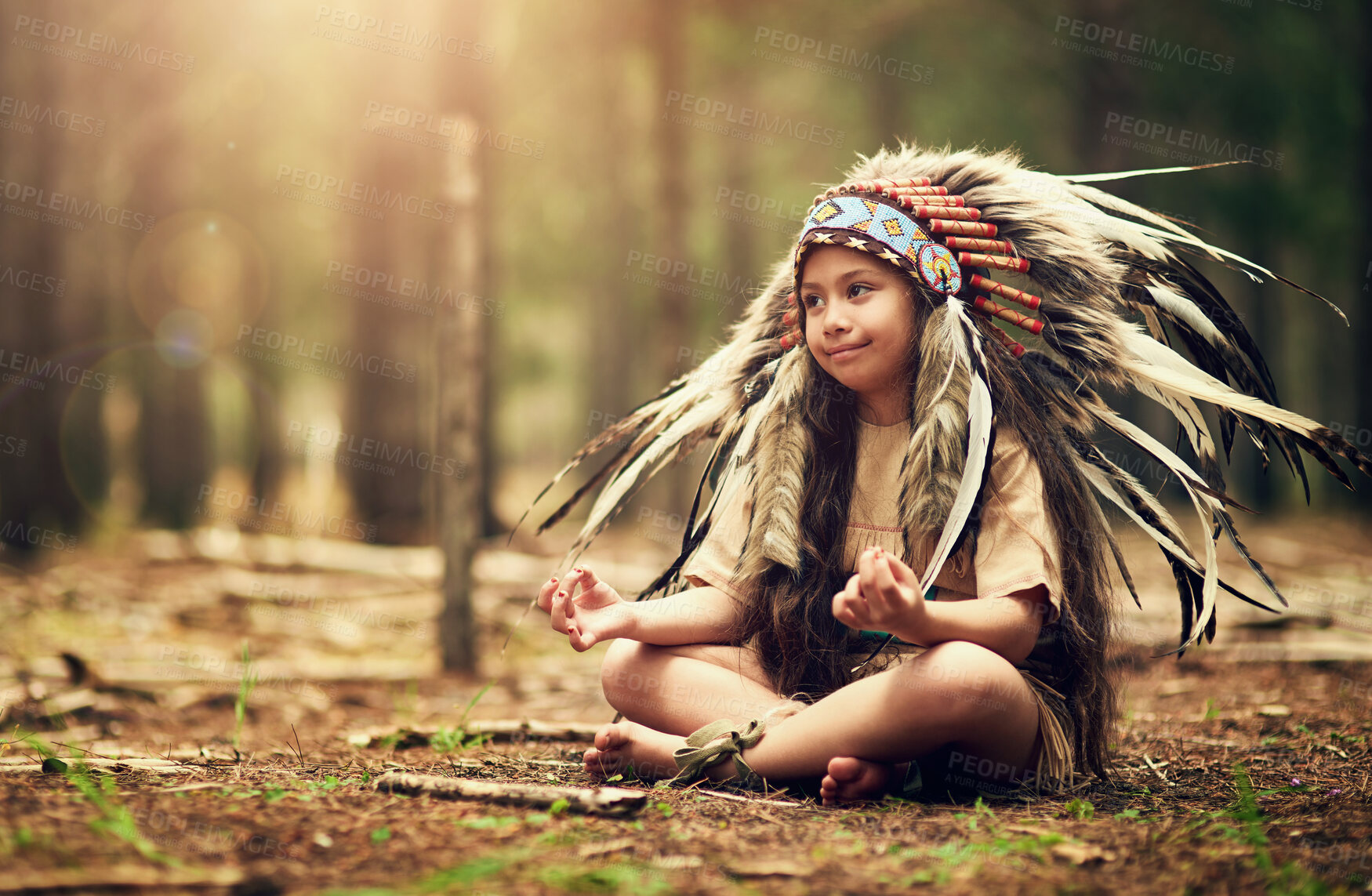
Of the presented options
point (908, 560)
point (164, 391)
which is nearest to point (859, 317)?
point (908, 560)

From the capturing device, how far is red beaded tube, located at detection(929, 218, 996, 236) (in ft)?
8.76

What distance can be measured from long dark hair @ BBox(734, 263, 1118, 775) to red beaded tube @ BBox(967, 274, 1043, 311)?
0.34 feet

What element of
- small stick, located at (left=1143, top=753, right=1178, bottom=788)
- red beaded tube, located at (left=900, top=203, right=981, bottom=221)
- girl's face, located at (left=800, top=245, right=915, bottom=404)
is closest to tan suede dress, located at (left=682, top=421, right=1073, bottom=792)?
girl's face, located at (left=800, top=245, right=915, bottom=404)

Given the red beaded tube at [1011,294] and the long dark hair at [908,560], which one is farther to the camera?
the red beaded tube at [1011,294]

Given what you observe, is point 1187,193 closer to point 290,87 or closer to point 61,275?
point 290,87

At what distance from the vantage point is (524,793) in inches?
87.3

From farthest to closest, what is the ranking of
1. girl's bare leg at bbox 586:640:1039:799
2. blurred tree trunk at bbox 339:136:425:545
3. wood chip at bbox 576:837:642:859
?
blurred tree trunk at bbox 339:136:425:545 → girl's bare leg at bbox 586:640:1039:799 → wood chip at bbox 576:837:642:859

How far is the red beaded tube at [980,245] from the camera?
2.68 metres

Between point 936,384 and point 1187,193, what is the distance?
10.6 m

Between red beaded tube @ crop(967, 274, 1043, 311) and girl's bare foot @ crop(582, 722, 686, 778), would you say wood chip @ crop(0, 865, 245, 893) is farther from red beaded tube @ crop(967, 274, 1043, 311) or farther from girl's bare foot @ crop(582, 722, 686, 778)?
red beaded tube @ crop(967, 274, 1043, 311)

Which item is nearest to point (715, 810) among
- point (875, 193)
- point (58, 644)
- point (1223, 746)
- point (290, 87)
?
point (875, 193)

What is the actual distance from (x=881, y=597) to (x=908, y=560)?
49 cm

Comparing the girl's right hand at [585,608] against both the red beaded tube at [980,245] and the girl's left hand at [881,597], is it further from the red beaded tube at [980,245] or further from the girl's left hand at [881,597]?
the red beaded tube at [980,245]

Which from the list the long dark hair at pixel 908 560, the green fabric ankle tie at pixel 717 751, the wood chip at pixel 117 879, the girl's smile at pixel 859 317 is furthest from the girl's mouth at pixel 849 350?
the wood chip at pixel 117 879
